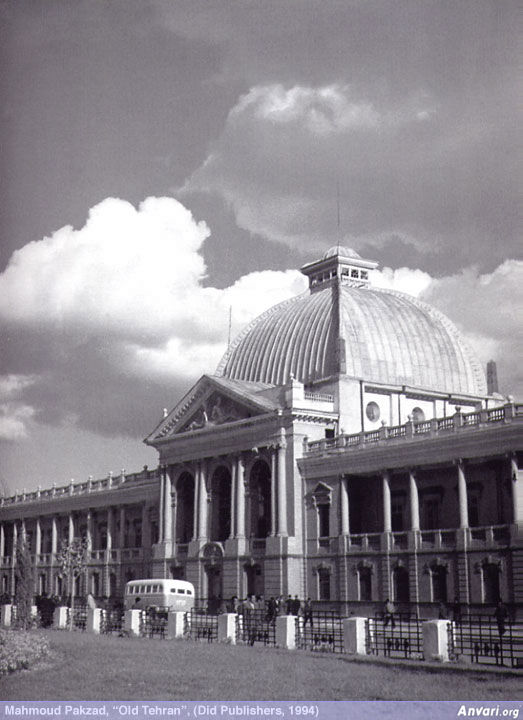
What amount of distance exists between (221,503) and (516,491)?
23.0 metres

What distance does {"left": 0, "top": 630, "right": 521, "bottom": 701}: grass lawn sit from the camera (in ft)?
77.2

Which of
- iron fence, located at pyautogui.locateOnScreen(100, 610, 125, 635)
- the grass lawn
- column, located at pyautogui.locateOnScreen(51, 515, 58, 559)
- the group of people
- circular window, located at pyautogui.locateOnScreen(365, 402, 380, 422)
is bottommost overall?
the grass lawn

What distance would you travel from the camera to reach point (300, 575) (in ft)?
186

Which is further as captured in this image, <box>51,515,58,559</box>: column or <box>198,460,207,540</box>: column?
<box>51,515,58,559</box>: column

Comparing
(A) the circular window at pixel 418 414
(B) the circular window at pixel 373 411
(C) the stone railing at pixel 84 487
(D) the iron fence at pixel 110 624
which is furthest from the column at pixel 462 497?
(C) the stone railing at pixel 84 487

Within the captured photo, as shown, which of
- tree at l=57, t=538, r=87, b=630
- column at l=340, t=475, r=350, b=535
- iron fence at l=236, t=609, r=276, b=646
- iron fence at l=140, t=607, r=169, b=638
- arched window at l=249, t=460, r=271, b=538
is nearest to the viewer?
iron fence at l=236, t=609, r=276, b=646

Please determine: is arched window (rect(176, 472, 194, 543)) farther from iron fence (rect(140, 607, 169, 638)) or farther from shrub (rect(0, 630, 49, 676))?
shrub (rect(0, 630, 49, 676))

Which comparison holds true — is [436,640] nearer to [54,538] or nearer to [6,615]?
[6,615]

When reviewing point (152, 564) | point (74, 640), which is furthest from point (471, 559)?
point (152, 564)

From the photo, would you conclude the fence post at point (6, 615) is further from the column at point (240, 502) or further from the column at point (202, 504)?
the column at point (202, 504)

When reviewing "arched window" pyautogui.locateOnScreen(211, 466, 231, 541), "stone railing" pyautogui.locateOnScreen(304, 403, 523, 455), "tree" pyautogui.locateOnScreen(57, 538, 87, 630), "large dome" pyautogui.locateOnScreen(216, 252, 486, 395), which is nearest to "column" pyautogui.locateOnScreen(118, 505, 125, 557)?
"tree" pyautogui.locateOnScreen(57, 538, 87, 630)

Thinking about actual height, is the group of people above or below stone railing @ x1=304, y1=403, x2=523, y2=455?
below

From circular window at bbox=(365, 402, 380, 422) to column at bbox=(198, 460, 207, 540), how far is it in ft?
35.7

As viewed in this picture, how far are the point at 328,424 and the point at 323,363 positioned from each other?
19.9ft
